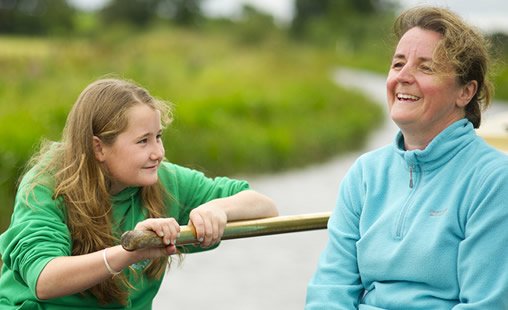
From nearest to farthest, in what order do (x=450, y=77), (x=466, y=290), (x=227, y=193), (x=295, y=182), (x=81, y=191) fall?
1. (x=466, y=290)
2. (x=450, y=77)
3. (x=81, y=191)
4. (x=227, y=193)
5. (x=295, y=182)

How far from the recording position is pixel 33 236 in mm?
2639

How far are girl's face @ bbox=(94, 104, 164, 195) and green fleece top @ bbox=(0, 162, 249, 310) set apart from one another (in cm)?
12

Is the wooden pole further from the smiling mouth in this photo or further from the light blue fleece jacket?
the smiling mouth

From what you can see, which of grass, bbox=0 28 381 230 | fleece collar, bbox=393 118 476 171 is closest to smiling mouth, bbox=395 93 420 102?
fleece collar, bbox=393 118 476 171

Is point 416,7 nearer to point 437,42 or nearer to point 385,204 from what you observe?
point 437,42

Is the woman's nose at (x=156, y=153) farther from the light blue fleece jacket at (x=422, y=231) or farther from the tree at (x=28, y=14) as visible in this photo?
the tree at (x=28, y=14)

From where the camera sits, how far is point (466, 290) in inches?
95.3

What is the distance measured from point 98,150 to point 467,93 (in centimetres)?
95

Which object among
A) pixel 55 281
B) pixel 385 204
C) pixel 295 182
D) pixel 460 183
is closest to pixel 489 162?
pixel 460 183

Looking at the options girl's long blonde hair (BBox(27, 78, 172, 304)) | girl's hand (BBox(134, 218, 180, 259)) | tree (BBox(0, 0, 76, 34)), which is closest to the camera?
girl's hand (BBox(134, 218, 180, 259))

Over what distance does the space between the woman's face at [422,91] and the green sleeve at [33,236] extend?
86 centimetres

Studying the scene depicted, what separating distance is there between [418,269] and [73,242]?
0.88m

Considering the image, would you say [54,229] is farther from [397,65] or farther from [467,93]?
[467,93]

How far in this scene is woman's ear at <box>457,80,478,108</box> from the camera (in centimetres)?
265
